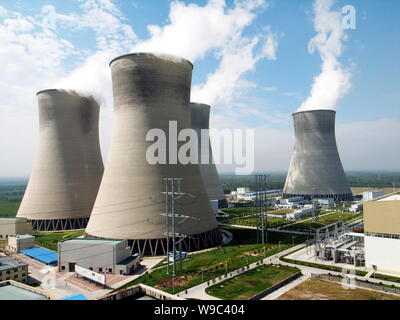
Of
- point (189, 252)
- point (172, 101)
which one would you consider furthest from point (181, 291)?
point (172, 101)

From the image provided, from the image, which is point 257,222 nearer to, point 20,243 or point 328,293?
point 328,293

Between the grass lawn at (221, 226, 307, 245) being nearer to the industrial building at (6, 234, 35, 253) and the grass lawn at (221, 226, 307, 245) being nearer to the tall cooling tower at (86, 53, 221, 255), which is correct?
the tall cooling tower at (86, 53, 221, 255)

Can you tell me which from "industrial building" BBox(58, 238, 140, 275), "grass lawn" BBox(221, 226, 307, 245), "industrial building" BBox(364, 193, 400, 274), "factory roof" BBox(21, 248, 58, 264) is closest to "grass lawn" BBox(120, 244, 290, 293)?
"industrial building" BBox(58, 238, 140, 275)

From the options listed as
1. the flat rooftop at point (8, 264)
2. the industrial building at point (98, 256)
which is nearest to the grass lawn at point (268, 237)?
the industrial building at point (98, 256)
